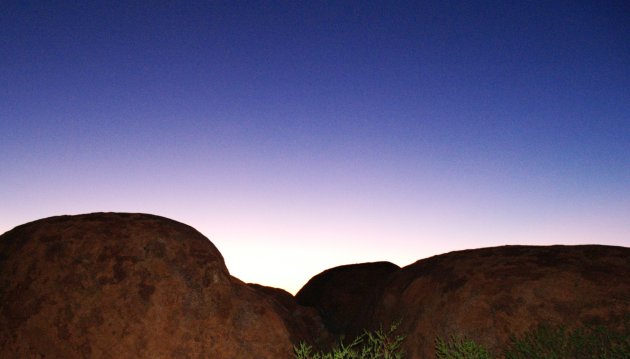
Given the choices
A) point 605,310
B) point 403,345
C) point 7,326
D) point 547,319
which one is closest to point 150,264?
point 7,326

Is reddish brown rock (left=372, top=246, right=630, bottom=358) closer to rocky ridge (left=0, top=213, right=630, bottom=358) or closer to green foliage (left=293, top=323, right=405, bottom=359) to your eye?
rocky ridge (left=0, top=213, right=630, bottom=358)

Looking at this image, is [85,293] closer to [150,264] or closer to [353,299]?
[150,264]

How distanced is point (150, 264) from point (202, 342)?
1.34 m

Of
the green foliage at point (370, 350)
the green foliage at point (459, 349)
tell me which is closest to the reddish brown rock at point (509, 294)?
the green foliage at point (459, 349)

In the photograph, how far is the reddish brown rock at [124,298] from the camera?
6.09 metres

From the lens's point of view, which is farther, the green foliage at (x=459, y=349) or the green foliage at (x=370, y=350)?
the green foliage at (x=459, y=349)

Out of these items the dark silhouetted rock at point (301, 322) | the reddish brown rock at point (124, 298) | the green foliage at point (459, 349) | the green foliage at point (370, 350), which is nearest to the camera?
the green foliage at point (370, 350)

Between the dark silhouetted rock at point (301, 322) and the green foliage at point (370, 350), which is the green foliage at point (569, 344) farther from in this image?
the dark silhouetted rock at point (301, 322)

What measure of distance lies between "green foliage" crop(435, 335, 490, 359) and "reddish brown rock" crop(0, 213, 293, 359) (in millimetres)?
2164

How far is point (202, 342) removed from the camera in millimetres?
6285

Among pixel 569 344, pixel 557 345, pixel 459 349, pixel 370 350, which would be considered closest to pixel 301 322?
pixel 370 350

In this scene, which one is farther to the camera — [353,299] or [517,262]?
[353,299]

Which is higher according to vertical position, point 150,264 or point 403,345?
point 150,264

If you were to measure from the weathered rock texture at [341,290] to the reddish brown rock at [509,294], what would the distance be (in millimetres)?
3548
